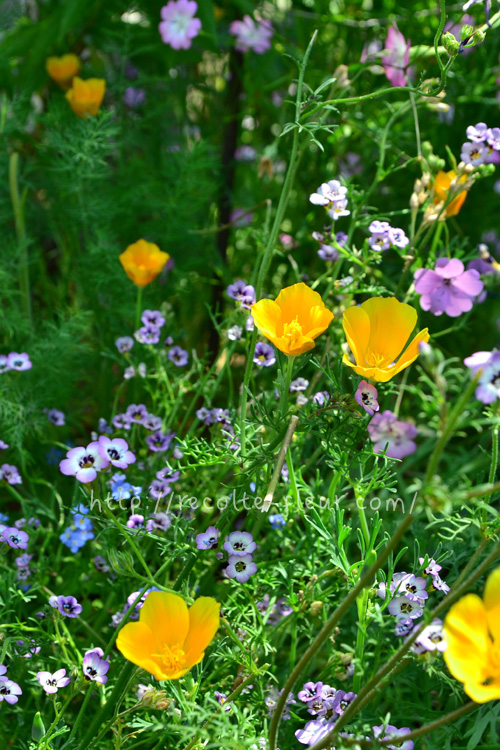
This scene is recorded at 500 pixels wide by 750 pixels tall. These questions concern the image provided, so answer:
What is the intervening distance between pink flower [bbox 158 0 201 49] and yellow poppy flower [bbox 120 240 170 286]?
51cm

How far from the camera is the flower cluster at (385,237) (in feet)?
3.30

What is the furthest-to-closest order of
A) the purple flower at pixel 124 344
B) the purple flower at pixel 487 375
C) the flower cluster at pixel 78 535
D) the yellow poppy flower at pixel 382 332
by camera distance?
the purple flower at pixel 124 344, the flower cluster at pixel 78 535, the yellow poppy flower at pixel 382 332, the purple flower at pixel 487 375

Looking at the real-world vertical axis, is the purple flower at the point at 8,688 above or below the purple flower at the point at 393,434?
below

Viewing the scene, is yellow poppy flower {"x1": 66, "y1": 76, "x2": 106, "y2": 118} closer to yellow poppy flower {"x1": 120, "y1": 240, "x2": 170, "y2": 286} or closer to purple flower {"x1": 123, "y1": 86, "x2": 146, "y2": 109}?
yellow poppy flower {"x1": 120, "y1": 240, "x2": 170, "y2": 286}

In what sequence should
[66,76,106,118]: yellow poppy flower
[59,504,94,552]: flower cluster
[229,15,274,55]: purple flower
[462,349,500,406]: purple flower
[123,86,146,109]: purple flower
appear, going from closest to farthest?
1. [462,349,500,406]: purple flower
2. [59,504,94,552]: flower cluster
3. [66,76,106,118]: yellow poppy flower
4. [229,15,274,55]: purple flower
5. [123,86,146,109]: purple flower

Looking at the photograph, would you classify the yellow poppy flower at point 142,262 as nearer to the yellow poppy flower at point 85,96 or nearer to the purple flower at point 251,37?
the yellow poppy flower at point 85,96

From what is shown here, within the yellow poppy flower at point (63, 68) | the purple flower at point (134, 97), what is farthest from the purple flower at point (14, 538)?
the purple flower at point (134, 97)

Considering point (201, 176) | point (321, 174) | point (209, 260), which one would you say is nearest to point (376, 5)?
point (321, 174)

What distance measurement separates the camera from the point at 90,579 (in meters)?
1.09

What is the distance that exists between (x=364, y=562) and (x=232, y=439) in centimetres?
23

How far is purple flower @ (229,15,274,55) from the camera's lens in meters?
1.56

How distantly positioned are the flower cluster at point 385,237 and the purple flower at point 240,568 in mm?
456

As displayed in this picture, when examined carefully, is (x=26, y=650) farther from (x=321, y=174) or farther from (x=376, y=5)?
(x=376, y=5)

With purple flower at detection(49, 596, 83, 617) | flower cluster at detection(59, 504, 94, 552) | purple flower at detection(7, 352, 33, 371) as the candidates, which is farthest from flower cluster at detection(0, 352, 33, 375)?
purple flower at detection(49, 596, 83, 617)
